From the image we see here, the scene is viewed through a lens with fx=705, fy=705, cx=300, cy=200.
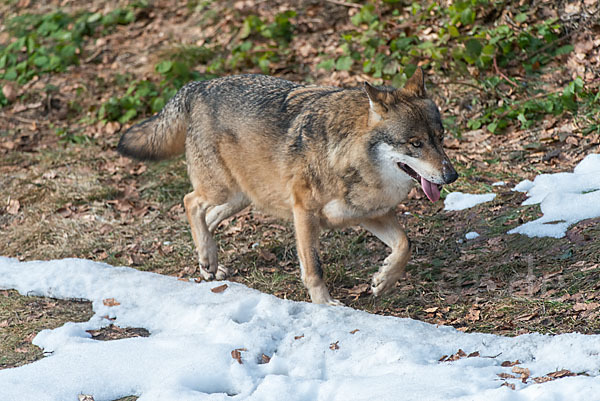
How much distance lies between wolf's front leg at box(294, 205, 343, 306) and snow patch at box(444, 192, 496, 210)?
1.81m

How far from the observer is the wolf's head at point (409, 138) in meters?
5.00

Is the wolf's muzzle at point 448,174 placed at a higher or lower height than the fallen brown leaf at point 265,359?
higher

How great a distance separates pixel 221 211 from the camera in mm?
6785

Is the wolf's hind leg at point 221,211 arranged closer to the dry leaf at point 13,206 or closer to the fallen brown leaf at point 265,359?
the fallen brown leaf at point 265,359

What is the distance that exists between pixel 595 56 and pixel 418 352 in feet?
17.8

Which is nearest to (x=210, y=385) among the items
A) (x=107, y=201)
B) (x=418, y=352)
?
(x=418, y=352)

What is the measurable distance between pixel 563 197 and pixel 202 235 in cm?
327

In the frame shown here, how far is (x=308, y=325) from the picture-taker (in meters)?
5.12

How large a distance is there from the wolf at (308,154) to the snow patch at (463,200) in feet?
4.50

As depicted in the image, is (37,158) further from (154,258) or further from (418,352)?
(418,352)

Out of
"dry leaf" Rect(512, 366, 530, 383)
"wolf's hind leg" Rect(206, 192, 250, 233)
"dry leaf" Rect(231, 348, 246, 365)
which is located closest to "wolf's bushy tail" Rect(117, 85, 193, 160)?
"wolf's hind leg" Rect(206, 192, 250, 233)

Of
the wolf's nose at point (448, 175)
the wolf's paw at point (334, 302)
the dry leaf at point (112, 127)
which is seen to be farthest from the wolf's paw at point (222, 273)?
the dry leaf at point (112, 127)

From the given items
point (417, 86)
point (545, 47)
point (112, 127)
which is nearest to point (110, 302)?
point (417, 86)

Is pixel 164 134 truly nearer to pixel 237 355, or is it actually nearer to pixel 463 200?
pixel 237 355
